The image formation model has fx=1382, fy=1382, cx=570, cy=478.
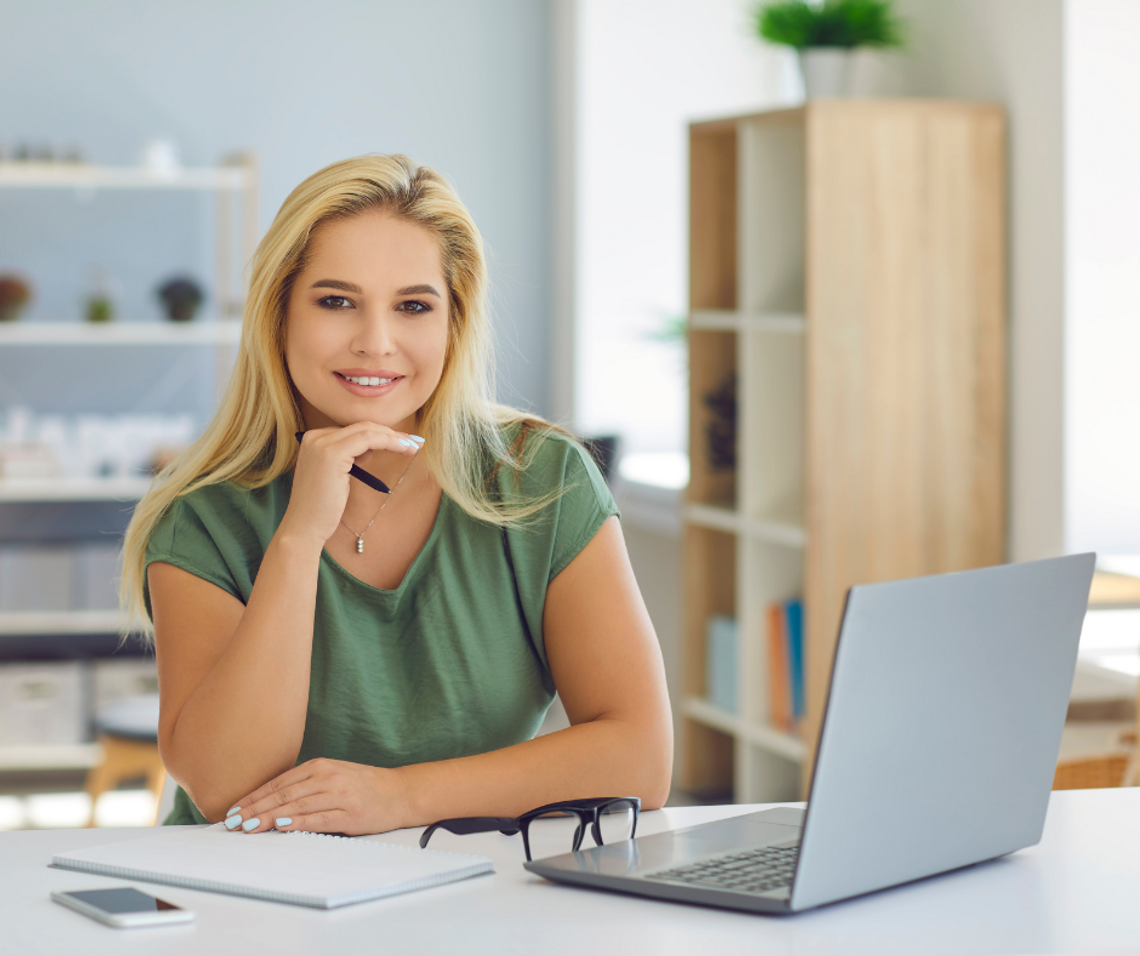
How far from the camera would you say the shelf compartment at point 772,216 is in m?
3.07

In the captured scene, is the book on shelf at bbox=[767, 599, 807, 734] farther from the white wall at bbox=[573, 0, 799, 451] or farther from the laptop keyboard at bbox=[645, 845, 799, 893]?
the laptop keyboard at bbox=[645, 845, 799, 893]

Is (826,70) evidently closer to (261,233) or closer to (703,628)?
(703,628)

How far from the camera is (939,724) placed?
2.95 feet

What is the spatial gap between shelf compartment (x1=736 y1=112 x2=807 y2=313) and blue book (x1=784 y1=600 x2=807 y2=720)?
669 mm

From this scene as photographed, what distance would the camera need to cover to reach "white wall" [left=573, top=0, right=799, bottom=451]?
4.30m

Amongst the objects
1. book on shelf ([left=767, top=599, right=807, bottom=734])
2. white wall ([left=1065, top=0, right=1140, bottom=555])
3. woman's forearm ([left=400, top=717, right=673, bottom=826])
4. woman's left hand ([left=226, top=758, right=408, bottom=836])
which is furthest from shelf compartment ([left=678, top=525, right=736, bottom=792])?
woman's left hand ([left=226, top=758, right=408, bottom=836])

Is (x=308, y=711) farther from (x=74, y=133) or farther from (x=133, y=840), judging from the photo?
(x=74, y=133)

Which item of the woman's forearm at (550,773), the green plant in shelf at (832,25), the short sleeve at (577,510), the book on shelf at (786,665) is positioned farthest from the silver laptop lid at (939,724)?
the green plant in shelf at (832,25)

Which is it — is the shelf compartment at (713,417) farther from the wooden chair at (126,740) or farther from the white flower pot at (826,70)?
the wooden chair at (126,740)

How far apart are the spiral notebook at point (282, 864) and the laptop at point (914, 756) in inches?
3.0

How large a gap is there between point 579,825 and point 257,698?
0.36 meters

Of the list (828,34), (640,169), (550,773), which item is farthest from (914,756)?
(640,169)

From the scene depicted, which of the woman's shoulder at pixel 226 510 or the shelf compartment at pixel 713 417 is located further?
the shelf compartment at pixel 713 417

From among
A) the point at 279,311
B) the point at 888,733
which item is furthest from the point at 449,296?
the point at 888,733
